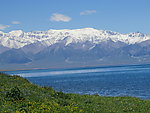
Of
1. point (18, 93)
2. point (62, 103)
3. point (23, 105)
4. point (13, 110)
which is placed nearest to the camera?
point (13, 110)

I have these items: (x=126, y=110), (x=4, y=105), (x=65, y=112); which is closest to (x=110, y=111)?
(x=126, y=110)

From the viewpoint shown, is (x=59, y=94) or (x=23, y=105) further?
(x=59, y=94)

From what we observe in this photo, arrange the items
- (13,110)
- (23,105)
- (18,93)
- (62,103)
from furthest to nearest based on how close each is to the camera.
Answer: (62,103)
(18,93)
(23,105)
(13,110)

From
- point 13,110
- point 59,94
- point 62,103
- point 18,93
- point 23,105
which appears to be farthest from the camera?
point 59,94

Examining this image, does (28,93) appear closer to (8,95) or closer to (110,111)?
(8,95)

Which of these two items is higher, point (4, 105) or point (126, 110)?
point (4, 105)

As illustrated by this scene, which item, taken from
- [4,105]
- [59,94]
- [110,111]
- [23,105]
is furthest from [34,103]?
[59,94]

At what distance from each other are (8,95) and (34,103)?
2.87 m

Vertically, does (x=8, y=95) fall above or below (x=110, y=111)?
above

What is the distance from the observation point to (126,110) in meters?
29.2

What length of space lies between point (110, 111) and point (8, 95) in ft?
28.9

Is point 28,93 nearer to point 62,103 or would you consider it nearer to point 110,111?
point 62,103

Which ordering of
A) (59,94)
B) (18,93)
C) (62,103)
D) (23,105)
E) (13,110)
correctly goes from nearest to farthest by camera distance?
(13,110), (23,105), (18,93), (62,103), (59,94)

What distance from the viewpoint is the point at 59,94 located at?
3328 cm
